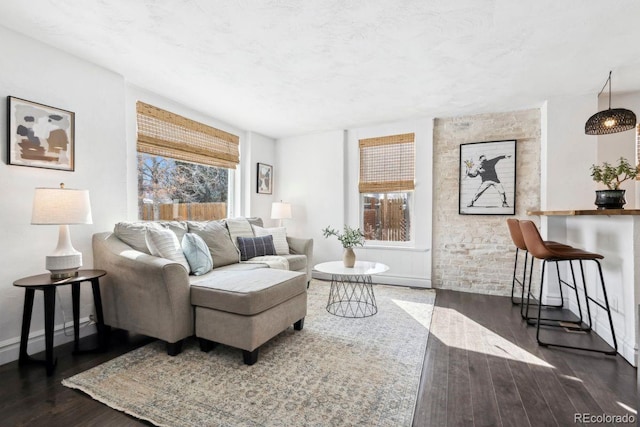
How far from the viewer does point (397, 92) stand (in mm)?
3217

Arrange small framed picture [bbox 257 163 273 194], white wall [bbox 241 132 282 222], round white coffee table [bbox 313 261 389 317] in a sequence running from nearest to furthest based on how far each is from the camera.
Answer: round white coffee table [bbox 313 261 389 317], white wall [bbox 241 132 282 222], small framed picture [bbox 257 163 273 194]

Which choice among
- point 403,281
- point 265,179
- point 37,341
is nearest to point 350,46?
point 265,179

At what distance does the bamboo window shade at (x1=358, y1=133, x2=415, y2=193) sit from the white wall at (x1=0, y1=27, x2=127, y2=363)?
3146mm

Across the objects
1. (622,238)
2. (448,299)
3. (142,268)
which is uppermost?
(622,238)

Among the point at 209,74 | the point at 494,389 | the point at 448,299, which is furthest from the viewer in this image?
the point at 448,299

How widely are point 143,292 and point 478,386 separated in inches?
95.3

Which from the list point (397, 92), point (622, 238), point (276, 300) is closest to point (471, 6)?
point (397, 92)

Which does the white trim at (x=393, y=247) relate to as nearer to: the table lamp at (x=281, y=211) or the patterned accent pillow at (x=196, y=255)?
the table lamp at (x=281, y=211)

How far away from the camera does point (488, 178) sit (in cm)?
383

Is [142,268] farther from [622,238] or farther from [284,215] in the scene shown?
[622,238]

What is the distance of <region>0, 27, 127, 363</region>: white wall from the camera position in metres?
A: 2.11

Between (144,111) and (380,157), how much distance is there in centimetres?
313

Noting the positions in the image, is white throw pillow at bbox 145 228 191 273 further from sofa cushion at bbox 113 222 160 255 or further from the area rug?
the area rug

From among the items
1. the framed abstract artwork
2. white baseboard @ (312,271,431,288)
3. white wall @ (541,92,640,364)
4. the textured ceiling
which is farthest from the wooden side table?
white wall @ (541,92,640,364)
